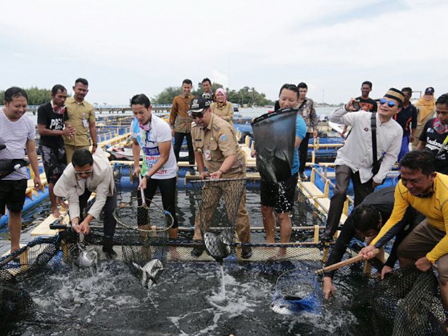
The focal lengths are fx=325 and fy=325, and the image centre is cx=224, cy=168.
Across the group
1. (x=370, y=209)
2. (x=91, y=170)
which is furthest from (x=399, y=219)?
(x=91, y=170)

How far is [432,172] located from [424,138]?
5.91 ft

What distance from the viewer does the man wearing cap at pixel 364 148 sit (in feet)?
12.1

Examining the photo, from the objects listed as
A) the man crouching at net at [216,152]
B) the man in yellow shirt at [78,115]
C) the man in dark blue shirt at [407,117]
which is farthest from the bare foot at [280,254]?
the man in dark blue shirt at [407,117]

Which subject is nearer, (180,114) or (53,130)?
(53,130)

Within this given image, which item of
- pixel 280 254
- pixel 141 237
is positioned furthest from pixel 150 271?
pixel 280 254

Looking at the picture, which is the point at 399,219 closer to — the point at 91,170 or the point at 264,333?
the point at 264,333

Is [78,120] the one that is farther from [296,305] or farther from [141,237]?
[296,305]

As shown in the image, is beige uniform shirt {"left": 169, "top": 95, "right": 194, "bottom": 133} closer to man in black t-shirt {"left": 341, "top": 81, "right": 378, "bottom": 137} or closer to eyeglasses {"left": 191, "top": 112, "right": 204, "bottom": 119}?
man in black t-shirt {"left": 341, "top": 81, "right": 378, "bottom": 137}

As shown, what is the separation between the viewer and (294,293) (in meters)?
3.35

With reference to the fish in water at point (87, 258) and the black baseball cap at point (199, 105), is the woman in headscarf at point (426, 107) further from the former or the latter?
the fish in water at point (87, 258)

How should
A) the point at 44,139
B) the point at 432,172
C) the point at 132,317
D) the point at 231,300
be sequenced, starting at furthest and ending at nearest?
the point at 44,139 < the point at 231,300 < the point at 132,317 < the point at 432,172

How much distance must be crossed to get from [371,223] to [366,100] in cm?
427

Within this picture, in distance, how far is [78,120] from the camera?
5.25 meters

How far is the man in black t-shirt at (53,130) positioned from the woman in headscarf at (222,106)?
9.38 feet
